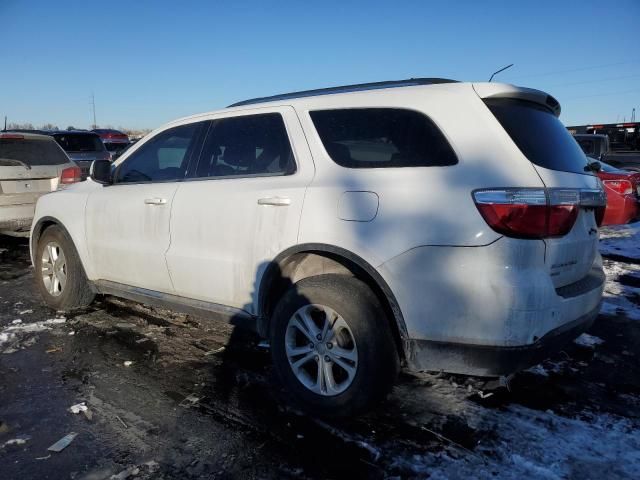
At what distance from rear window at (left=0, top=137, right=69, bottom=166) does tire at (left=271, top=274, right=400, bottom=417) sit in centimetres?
596

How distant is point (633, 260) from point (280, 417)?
6237mm

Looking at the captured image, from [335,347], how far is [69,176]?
6.22 meters

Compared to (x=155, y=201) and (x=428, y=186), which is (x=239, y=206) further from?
(x=428, y=186)

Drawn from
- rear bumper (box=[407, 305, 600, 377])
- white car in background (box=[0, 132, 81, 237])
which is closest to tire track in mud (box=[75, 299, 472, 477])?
rear bumper (box=[407, 305, 600, 377])

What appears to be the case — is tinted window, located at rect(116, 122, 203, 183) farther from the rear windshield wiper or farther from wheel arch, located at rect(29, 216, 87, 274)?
the rear windshield wiper

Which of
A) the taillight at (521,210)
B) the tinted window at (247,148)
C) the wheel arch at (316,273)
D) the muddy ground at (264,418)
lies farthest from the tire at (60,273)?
the taillight at (521,210)

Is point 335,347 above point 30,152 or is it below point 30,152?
below

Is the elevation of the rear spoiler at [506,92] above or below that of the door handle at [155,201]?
above

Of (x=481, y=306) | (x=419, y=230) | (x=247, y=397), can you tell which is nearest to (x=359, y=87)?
(x=419, y=230)

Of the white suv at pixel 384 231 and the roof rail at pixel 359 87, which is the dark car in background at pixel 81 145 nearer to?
the white suv at pixel 384 231

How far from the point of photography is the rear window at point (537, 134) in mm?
2543

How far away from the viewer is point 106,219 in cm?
414

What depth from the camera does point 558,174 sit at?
8.32ft

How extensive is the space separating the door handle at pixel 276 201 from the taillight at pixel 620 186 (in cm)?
718
